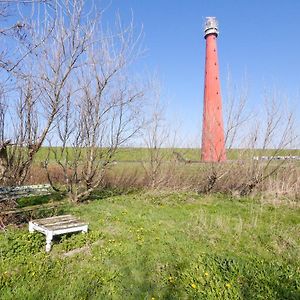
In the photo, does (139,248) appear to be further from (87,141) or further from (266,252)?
(87,141)

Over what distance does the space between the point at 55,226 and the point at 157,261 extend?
206cm

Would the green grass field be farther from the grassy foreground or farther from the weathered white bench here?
the weathered white bench

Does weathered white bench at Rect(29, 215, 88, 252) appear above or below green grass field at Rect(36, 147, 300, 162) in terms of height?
below

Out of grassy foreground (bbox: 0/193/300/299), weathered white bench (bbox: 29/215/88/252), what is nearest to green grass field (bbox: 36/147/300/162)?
grassy foreground (bbox: 0/193/300/299)

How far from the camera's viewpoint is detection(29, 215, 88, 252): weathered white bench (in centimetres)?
486

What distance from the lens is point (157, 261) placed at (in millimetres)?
4520

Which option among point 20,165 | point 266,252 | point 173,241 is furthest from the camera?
point 20,165

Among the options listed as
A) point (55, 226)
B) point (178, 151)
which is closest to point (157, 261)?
point (55, 226)

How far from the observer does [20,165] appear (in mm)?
7355

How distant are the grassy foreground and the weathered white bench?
0.57ft

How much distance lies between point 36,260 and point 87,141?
227 inches

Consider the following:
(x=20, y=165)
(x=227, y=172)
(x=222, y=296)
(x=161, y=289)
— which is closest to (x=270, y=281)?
(x=222, y=296)

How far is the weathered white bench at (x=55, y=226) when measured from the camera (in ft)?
15.9

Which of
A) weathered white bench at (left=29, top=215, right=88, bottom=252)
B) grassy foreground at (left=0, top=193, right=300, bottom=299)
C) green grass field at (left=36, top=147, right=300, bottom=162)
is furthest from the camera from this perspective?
green grass field at (left=36, top=147, right=300, bottom=162)
